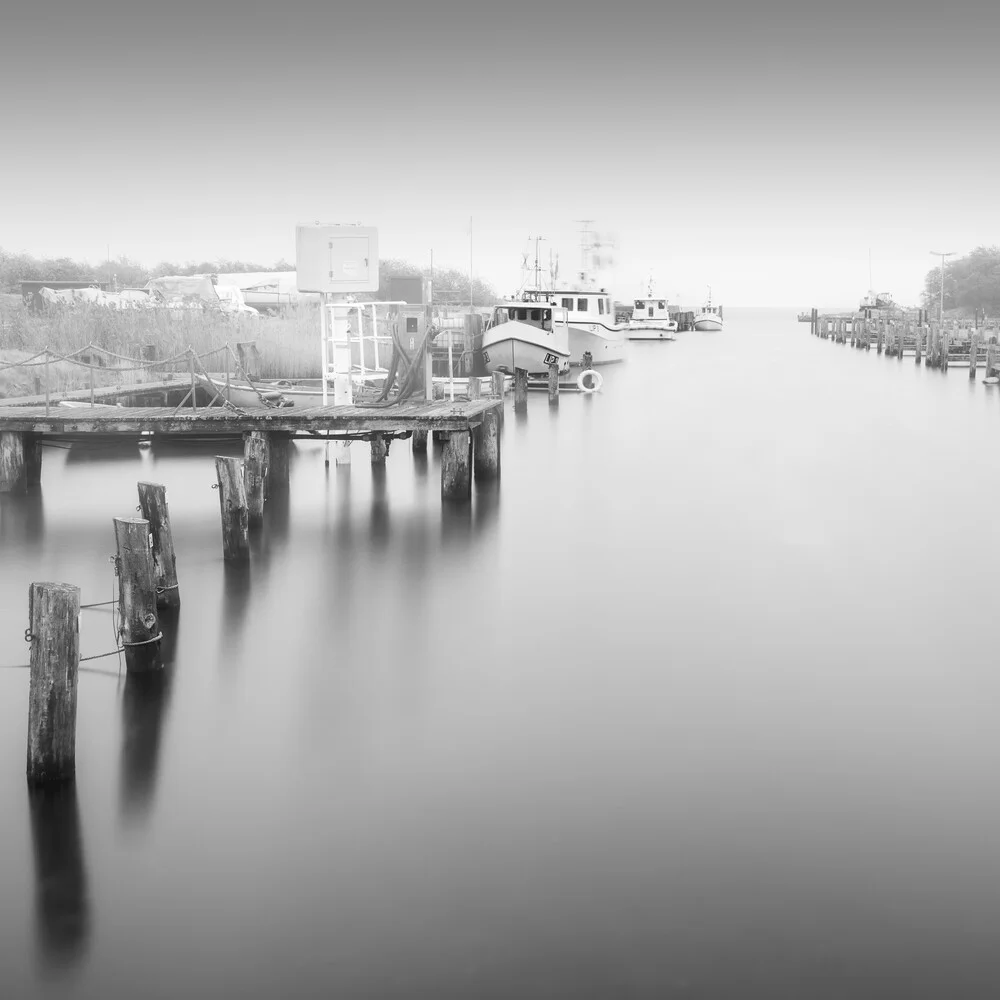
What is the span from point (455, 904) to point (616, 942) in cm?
96

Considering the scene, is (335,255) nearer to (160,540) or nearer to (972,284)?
(160,540)

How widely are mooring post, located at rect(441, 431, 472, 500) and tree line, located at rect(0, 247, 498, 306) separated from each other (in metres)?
49.4

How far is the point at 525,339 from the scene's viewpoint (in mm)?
43031

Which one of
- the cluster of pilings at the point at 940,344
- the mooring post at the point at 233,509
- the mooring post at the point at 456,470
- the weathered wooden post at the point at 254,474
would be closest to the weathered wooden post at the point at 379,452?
the mooring post at the point at 456,470

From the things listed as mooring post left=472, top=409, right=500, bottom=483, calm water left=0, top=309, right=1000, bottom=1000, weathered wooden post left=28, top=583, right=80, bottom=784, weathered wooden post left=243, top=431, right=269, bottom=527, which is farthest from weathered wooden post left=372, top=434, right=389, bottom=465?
weathered wooden post left=28, top=583, right=80, bottom=784

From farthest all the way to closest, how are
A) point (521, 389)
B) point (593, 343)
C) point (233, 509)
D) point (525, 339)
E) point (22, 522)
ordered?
point (593, 343) → point (525, 339) → point (521, 389) → point (22, 522) → point (233, 509)

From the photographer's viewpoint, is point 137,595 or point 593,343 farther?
point 593,343

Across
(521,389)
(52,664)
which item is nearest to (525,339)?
(521,389)

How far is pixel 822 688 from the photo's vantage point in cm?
1112

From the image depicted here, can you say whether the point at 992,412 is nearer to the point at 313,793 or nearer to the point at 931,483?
the point at 931,483

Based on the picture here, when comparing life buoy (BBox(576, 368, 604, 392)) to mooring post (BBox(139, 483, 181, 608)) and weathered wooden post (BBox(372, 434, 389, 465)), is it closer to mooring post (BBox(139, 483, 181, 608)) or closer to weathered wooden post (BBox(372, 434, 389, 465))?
weathered wooden post (BBox(372, 434, 389, 465))

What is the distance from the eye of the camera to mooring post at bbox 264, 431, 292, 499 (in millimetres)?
18578

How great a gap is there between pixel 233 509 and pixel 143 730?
4839mm

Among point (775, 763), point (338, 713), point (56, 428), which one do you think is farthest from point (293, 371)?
point (775, 763)
